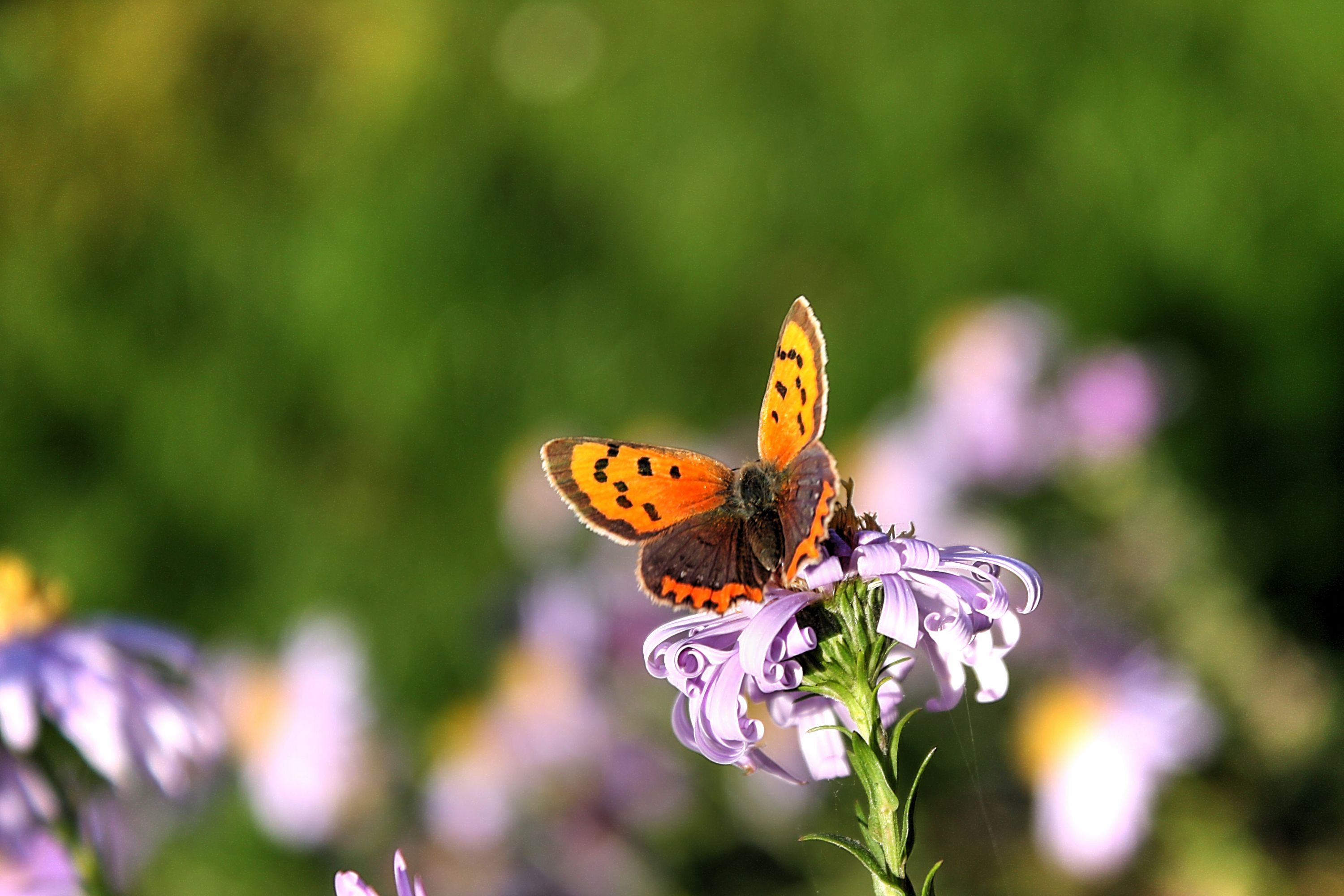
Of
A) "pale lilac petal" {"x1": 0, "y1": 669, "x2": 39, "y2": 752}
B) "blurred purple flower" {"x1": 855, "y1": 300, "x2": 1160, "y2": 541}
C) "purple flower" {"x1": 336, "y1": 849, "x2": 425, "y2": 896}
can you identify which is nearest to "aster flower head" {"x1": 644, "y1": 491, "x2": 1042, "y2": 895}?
"purple flower" {"x1": 336, "y1": 849, "x2": 425, "y2": 896}

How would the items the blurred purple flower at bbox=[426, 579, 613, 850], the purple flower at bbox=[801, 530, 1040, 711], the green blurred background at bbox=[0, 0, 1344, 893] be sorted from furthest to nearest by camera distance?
the green blurred background at bbox=[0, 0, 1344, 893] → the blurred purple flower at bbox=[426, 579, 613, 850] → the purple flower at bbox=[801, 530, 1040, 711]

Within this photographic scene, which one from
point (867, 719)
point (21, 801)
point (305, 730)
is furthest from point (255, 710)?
point (867, 719)

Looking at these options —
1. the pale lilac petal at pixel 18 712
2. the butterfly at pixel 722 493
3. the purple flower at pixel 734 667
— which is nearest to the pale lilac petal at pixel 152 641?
the pale lilac petal at pixel 18 712

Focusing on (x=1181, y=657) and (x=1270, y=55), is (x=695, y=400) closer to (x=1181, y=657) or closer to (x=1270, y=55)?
(x=1181, y=657)

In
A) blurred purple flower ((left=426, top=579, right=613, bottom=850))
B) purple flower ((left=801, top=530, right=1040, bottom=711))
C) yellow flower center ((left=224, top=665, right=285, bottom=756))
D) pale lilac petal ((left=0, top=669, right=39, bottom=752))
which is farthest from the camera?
yellow flower center ((left=224, top=665, right=285, bottom=756))

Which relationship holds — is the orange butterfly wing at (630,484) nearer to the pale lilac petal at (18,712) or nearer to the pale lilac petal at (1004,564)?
the pale lilac petal at (1004,564)

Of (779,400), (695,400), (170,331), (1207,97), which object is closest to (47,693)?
(779,400)

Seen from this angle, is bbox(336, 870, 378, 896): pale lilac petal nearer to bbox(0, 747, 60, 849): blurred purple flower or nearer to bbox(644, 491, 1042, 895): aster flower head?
bbox(644, 491, 1042, 895): aster flower head
